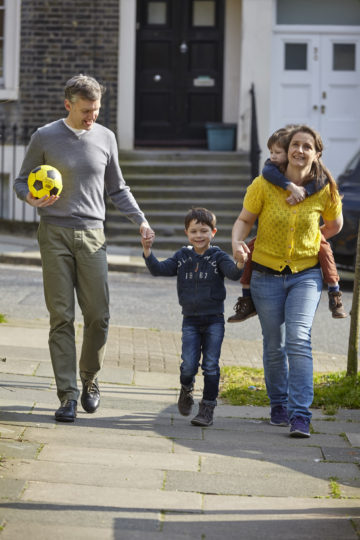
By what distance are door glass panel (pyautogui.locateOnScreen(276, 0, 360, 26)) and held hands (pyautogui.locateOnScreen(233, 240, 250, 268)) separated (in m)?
11.6

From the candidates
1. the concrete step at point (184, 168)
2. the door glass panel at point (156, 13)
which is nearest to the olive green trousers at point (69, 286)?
the concrete step at point (184, 168)

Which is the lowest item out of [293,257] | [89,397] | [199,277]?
[89,397]

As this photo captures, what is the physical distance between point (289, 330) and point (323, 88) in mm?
11468

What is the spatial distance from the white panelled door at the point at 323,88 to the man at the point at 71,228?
433 inches

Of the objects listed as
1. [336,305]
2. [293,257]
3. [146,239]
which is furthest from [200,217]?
[336,305]

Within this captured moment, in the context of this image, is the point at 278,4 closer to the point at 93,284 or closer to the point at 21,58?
the point at 21,58

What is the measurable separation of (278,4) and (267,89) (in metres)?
1.45

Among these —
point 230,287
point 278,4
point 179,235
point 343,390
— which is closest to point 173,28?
point 278,4

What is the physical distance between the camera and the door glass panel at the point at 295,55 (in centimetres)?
1623

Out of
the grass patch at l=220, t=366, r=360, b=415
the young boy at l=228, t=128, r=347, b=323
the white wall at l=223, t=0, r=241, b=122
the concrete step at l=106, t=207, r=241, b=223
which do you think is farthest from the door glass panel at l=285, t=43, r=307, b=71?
the young boy at l=228, t=128, r=347, b=323

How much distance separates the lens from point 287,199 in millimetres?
5387

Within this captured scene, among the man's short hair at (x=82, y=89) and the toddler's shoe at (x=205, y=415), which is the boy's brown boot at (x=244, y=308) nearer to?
the toddler's shoe at (x=205, y=415)

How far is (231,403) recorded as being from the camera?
20.3ft

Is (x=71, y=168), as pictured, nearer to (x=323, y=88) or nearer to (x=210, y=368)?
(x=210, y=368)
